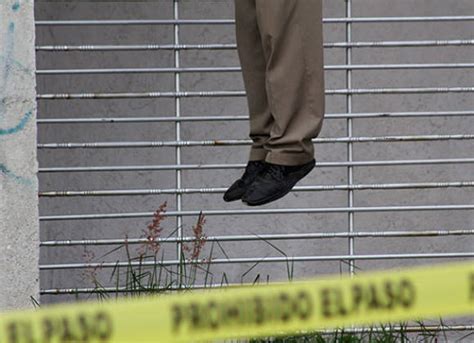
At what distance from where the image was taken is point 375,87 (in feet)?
24.2

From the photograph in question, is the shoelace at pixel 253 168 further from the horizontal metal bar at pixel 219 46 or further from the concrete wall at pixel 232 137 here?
the concrete wall at pixel 232 137

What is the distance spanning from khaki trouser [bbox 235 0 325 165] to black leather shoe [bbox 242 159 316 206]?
36 millimetres

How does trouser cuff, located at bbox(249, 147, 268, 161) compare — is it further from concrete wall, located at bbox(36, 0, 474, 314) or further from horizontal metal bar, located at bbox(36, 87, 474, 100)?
concrete wall, located at bbox(36, 0, 474, 314)

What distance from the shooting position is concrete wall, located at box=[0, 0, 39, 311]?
220 inches

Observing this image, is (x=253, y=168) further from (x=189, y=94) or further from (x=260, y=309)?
(x=260, y=309)

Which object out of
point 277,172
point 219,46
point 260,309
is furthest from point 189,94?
point 260,309

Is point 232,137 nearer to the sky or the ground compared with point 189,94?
nearer to the ground

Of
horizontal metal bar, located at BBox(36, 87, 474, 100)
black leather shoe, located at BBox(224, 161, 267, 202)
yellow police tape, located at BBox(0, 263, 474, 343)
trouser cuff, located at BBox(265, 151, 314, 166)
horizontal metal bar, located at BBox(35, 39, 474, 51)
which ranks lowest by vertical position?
yellow police tape, located at BBox(0, 263, 474, 343)

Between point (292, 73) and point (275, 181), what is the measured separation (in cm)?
39

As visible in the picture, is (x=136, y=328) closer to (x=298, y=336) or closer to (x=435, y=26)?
(x=298, y=336)

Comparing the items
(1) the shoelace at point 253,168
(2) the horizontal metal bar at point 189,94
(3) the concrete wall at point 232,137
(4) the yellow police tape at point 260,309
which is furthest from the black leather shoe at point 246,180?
(3) the concrete wall at point 232,137

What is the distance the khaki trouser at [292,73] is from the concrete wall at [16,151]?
1148mm

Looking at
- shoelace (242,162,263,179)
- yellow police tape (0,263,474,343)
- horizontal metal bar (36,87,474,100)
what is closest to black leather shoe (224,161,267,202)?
shoelace (242,162,263,179)

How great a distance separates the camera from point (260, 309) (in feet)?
9.90
